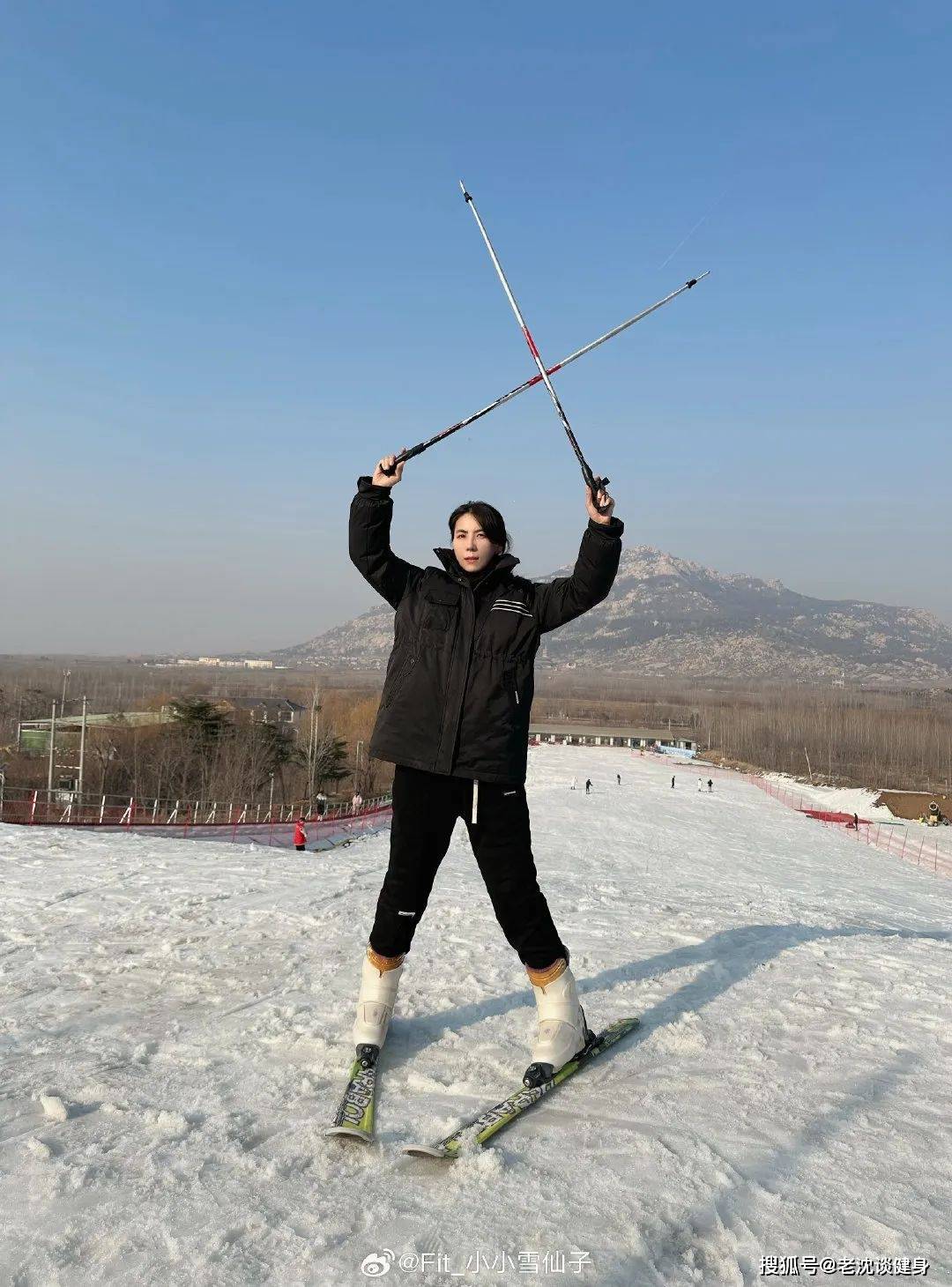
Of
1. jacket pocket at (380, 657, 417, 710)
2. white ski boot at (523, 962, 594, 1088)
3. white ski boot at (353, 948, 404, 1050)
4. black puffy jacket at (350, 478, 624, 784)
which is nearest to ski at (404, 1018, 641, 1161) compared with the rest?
white ski boot at (523, 962, 594, 1088)

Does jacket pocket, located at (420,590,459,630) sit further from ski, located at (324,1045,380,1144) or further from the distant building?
the distant building

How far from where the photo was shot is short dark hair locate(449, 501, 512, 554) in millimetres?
3568

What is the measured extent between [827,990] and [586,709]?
163 m

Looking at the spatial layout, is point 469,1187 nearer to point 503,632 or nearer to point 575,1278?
point 575,1278

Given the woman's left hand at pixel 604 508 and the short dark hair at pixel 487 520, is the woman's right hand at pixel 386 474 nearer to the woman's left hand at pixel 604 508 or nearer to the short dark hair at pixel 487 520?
the short dark hair at pixel 487 520

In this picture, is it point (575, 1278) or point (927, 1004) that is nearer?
point (575, 1278)

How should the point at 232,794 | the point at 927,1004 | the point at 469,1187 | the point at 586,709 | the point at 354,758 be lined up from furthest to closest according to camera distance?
the point at 586,709 < the point at 354,758 < the point at 232,794 < the point at 927,1004 < the point at 469,1187

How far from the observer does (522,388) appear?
4.43 m

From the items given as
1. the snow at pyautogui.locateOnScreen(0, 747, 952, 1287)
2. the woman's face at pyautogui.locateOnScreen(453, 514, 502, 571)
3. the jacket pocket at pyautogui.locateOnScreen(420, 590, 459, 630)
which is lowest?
the snow at pyautogui.locateOnScreen(0, 747, 952, 1287)

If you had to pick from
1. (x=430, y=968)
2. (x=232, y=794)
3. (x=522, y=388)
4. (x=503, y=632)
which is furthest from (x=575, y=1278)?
(x=232, y=794)

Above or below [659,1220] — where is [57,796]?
below

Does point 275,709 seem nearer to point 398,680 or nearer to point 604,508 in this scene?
point 398,680

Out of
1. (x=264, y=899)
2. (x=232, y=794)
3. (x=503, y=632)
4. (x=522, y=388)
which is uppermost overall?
(x=522, y=388)

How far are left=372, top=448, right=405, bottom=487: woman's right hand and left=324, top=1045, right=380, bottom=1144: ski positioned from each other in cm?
229
